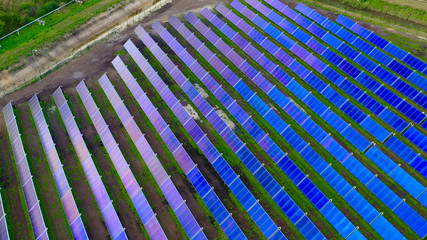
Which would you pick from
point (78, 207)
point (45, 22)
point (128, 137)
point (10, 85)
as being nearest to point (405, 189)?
point (128, 137)

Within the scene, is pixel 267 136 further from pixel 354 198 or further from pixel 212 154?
pixel 354 198

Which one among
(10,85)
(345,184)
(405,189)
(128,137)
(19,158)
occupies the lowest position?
(405,189)

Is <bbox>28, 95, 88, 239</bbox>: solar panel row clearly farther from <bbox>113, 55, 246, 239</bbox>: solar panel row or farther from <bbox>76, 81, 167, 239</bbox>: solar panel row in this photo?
<bbox>113, 55, 246, 239</bbox>: solar panel row

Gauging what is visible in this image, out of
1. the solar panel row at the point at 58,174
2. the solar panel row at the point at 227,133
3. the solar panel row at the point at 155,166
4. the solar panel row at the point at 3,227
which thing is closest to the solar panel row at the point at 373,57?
the solar panel row at the point at 227,133

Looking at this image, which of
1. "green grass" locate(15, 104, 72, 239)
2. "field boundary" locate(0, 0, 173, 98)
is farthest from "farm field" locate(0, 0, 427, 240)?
"field boundary" locate(0, 0, 173, 98)

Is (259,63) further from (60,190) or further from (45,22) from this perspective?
(45,22)

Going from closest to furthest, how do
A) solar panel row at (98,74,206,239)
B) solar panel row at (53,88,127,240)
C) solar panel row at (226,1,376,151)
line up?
solar panel row at (98,74,206,239)
solar panel row at (53,88,127,240)
solar panel row at (226,1,376,151)
